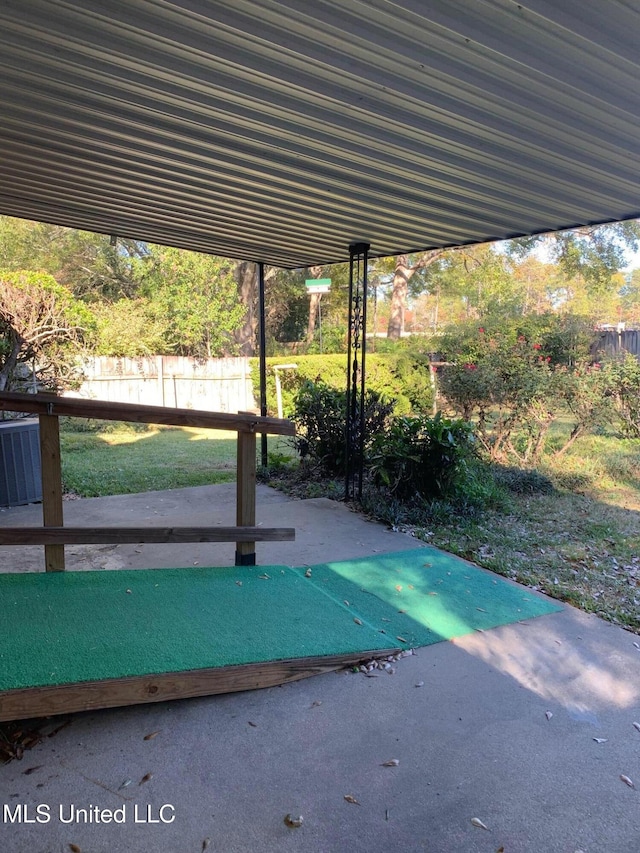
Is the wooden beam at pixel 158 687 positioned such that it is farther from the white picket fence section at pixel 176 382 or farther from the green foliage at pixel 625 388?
the white picket fence section at pixel 176 382

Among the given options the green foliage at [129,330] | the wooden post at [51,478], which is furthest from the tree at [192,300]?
the wooden post at [51,478]

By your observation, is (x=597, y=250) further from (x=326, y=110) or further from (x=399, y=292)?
(x=326, y=110)

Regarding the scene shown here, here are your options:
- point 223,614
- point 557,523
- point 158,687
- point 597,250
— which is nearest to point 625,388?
point 557,523

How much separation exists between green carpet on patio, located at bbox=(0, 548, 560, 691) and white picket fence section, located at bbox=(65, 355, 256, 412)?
1108 cm

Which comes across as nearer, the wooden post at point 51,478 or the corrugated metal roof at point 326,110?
the corrugated metal roof at point 326,110

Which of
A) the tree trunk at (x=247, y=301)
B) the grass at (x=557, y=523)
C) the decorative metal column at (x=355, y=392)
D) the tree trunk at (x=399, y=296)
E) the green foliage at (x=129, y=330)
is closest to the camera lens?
the grass at (x=557, y=523)

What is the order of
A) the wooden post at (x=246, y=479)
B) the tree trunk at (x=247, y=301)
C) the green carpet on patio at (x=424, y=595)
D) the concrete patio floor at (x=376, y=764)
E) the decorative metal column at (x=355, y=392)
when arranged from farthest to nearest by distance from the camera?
the tree trunk at (x=247, y=301) → the decorative metal column at (x=355, y=392) → the wooden post at (x=246, y=479) → the green carpet on patio at (x=424, y=595) → the concrete patio floor at (x=376, y=764)

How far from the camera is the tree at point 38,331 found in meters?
8.80

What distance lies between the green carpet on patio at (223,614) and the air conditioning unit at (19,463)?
287 centimetres

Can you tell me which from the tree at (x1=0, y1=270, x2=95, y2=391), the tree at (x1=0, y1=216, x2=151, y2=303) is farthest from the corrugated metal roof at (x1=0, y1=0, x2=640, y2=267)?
the tree at (x1=0, y1=216, x2=151, y2=303)

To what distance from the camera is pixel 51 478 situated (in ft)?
10.1

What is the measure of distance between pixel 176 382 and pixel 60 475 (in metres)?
11.9

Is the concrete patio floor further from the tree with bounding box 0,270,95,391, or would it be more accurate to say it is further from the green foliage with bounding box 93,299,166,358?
the green foliage with bounding box 93,299,166,358

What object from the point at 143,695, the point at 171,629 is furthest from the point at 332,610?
the point at 143,695
